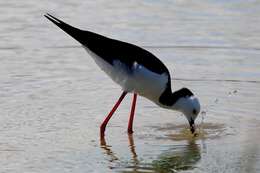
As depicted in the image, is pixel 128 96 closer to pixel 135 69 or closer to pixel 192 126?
pixel 135 69

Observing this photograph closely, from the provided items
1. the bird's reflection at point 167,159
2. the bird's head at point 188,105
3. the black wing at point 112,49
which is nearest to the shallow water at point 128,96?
the bird's reflection at point 167,159

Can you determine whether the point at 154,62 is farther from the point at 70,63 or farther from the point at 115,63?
the point at 70,63

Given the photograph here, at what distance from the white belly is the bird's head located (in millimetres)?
203

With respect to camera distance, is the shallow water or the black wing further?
the black wing

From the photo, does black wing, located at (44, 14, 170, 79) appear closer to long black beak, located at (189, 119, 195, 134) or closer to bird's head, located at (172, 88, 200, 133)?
bird's head, located at (172, 88, 200, 133)

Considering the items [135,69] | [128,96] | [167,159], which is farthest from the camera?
[128,96]

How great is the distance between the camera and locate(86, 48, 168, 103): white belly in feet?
32.6

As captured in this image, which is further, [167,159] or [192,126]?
[192,126]

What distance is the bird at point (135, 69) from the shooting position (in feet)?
32.6

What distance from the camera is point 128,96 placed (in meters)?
11.4

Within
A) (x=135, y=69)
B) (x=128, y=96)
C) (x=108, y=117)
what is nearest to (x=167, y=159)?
(x=108, y=117)

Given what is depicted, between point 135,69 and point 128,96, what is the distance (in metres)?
1.48

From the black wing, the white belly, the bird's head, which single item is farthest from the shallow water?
the black wing

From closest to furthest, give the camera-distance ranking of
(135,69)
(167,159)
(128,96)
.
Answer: (167,159)
(135,69)
(128,96)
